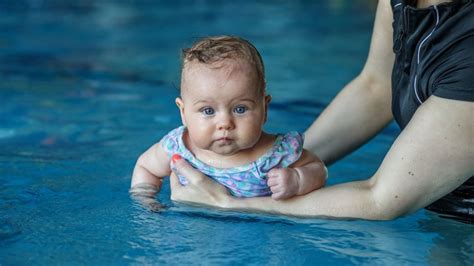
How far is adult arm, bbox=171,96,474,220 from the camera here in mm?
2508

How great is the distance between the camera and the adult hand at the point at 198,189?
9.38 ft

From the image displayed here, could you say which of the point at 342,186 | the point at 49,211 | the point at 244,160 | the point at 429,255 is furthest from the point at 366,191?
the point at 49,211

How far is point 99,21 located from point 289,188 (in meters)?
6.48

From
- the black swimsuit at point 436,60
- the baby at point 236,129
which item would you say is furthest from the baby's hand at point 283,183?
the black swimsuit at point 436,60

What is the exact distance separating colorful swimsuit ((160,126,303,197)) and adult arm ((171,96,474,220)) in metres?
0.17

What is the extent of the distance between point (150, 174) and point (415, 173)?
100 centimetres

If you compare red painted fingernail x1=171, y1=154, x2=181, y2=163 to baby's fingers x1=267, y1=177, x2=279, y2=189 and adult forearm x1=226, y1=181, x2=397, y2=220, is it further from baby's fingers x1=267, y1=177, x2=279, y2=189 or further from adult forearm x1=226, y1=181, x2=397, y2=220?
baby's fingers x1=267, y1=177, x2=279, y2=189

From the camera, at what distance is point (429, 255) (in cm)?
269

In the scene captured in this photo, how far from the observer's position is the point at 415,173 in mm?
2557

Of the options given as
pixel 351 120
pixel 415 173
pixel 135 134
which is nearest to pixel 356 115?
pixel 351 120

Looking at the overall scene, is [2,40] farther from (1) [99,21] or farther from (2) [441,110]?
(2) [441,110]

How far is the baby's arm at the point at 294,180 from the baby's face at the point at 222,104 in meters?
0.14

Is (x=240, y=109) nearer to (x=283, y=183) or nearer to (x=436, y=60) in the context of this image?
(x=283, y=183)

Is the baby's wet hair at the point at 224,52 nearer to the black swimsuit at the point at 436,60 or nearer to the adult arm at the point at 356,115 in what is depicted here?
the black swimsuit at the point at 436,60
